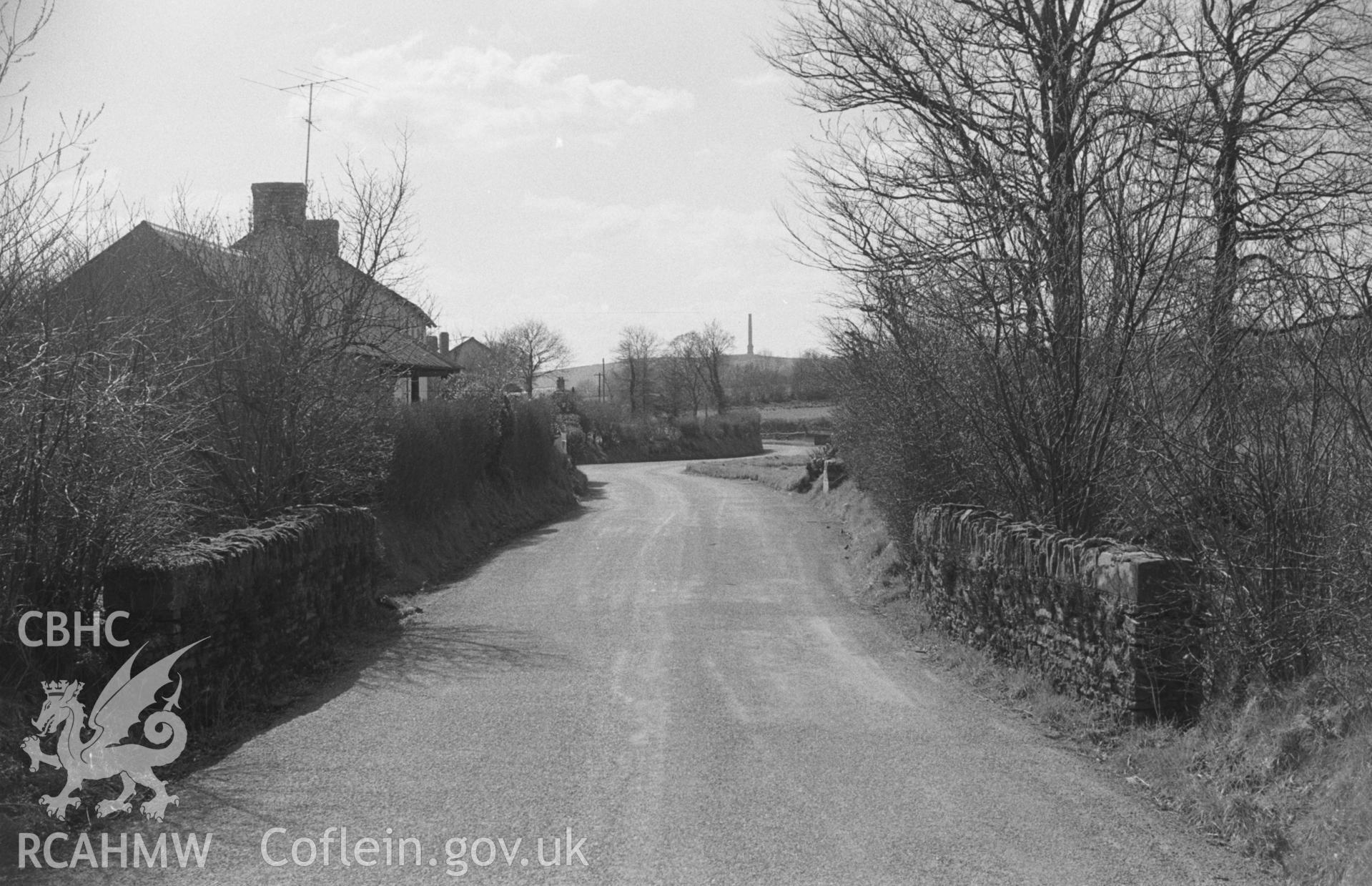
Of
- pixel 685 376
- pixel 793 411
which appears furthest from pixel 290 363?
pixel 793 411

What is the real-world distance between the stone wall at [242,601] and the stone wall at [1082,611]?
243 inches

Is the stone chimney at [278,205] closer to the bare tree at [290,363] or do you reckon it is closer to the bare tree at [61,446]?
the bare tree at [290,363]

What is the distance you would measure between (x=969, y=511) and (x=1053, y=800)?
5.72 m

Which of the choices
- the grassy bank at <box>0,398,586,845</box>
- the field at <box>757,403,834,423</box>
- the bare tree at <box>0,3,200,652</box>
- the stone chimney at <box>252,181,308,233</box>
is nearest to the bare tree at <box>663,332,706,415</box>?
the field at <box>757,403,834,423</box>

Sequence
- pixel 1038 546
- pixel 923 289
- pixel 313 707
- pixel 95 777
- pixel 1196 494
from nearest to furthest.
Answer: pixel 95 777
pixel 1196 494
pixel 313 707
pixel 1038 546
pixel 923 289

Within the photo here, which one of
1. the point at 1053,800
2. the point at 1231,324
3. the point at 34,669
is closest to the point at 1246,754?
the point at 1053,800

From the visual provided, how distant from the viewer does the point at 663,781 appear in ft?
22.4

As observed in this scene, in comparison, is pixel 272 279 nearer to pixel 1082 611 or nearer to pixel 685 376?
pixel 1082 611

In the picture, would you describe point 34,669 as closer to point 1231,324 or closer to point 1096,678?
point 1096,678

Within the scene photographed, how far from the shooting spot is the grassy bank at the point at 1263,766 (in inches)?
212

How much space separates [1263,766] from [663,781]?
3.28 meters

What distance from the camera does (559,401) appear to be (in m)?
61.9

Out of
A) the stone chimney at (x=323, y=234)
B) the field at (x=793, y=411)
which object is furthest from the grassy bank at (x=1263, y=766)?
the field at (x=793, y=411)

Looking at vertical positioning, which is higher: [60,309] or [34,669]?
[60,309]
